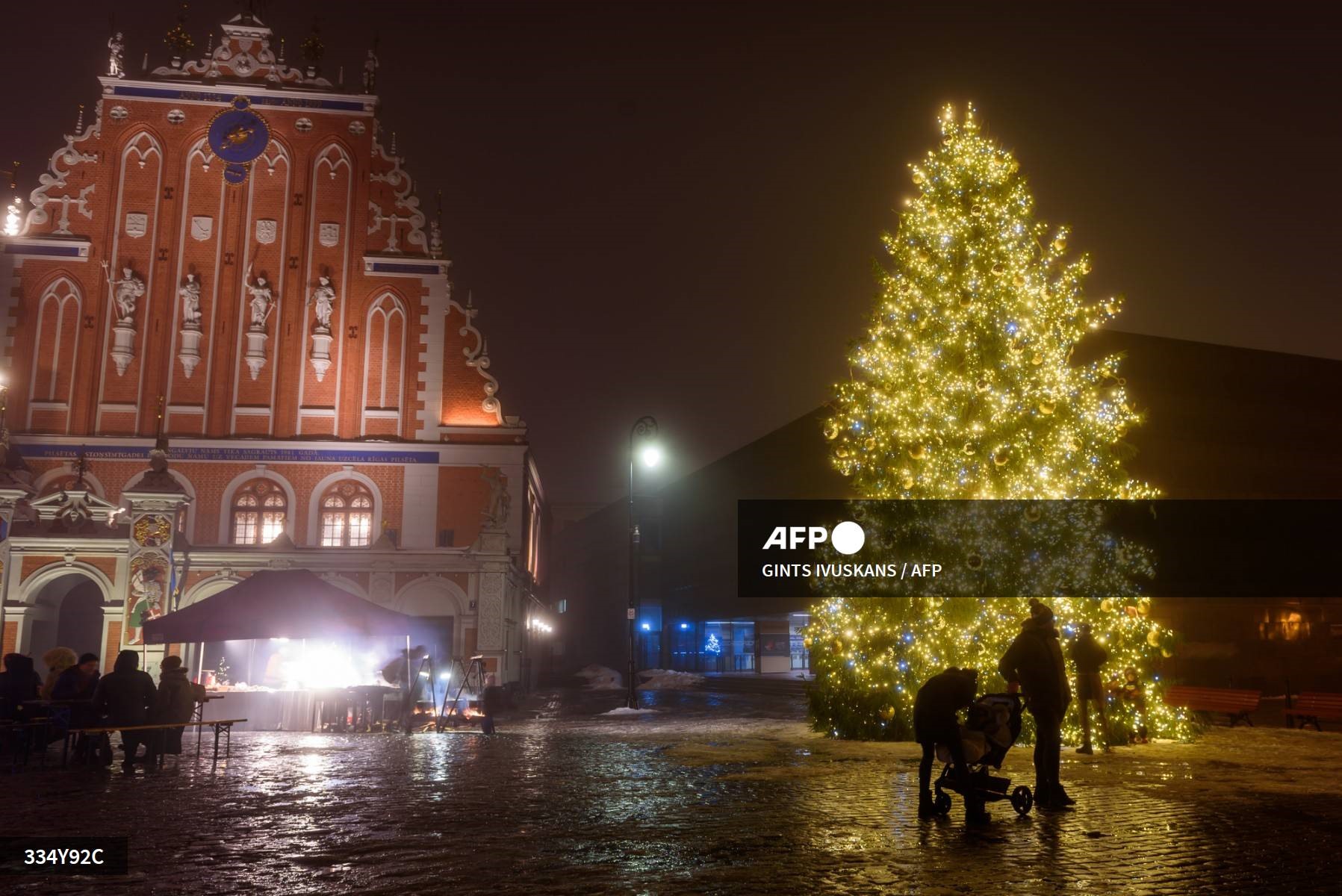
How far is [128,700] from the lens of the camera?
1459cm

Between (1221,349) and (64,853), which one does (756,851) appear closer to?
(64,853)

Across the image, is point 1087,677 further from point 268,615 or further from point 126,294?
point 126,294

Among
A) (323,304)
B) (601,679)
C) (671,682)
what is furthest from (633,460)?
(601,679)

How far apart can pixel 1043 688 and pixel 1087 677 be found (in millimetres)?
5541

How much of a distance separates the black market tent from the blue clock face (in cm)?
1896

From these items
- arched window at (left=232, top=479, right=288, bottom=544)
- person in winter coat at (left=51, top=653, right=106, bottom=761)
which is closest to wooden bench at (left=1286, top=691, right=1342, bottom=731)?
→ person in winter coat at (left=51, top=653, right=106, bottom=761)

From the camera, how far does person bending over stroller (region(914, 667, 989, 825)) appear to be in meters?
9.09

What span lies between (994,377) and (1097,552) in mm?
2995

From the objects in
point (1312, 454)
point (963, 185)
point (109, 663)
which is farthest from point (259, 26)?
point (1312, 454)

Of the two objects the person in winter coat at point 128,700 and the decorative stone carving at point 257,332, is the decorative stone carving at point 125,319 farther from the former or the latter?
the person in winter coat at point 128,700

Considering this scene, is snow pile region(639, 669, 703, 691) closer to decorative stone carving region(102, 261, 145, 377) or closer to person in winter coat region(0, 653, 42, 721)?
decorative stone carving region(102, 261, 145, 377)

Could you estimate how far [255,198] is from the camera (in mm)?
33188

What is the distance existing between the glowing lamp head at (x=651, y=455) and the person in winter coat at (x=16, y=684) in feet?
45.2

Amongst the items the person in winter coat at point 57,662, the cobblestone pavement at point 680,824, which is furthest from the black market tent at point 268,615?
the cobblestone pavement at point 680,824
